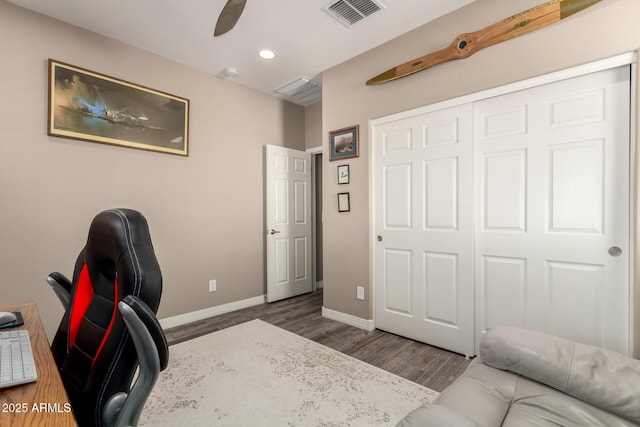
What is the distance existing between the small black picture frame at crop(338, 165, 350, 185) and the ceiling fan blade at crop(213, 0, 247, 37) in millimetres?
1767

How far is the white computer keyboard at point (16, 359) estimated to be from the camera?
77cm

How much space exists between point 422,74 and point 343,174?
3.97ft

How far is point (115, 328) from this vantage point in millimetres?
838

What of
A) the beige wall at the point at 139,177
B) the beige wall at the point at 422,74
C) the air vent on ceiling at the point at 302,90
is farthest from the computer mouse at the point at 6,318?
the air vent on ceiling at the point at 302,90

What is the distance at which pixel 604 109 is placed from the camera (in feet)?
6.31

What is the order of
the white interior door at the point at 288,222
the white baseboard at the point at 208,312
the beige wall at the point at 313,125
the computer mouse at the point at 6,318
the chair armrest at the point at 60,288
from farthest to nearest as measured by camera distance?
the beige wall at the point at 313,125
the white interior door at the point at 288,222
the white baseboard at the point at 208,312
the chair armrest at the point at 60,288
the computer mouse at the point at 6,318

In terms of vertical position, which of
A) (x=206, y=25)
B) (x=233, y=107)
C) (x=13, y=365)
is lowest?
(x=13, y=365)

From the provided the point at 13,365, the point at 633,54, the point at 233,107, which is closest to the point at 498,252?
the point at 633,54

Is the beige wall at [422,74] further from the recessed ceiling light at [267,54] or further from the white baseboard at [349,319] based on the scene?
the recessed ceiling light at [267,54]

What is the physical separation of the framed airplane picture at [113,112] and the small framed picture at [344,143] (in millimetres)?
1598

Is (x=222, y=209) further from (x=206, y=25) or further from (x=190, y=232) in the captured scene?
(x=206, y=25)

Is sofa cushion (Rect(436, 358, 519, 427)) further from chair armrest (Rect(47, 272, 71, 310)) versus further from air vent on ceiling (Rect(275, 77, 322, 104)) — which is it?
air vent on ceiling (Rect(275, 77, 322, 104))

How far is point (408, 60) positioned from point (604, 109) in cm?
151

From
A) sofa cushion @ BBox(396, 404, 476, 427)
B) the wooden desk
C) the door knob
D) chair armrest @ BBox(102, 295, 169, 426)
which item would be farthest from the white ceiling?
sofa cushion @ BBox(396, 404, 476, 427)
